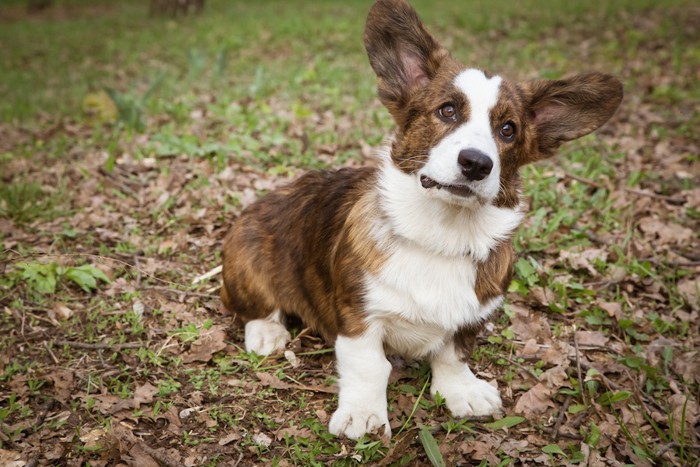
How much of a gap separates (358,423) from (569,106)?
188 centimetres

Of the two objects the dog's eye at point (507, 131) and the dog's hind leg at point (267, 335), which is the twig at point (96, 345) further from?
the dog's eye at point (507, 131)

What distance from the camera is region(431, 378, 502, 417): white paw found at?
123 inches

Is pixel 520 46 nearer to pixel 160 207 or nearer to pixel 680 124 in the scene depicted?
pixel 680 124

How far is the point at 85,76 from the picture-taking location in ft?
31.1

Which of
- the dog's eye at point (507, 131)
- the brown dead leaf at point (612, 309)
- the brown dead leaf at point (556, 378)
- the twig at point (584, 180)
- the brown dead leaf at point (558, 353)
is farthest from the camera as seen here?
the twig at point (584, 180)

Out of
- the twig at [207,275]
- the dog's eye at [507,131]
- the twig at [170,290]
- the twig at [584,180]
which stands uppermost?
the dog's eye at [507,131]

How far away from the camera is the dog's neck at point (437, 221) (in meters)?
2.84

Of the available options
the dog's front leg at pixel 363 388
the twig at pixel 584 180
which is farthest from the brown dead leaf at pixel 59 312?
the twig at pixel 584 180

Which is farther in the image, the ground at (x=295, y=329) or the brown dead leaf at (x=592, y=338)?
the brown dead leaf at (x=592, y=338)

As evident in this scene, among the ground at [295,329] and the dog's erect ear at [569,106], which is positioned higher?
the dog's erect ear at [569,106]

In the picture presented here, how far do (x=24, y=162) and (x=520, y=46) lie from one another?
7118 millimetres

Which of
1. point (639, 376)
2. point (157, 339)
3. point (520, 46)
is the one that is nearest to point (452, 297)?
point (639, 376)

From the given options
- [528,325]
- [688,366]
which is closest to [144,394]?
[528,325]

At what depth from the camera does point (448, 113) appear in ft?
9.26
